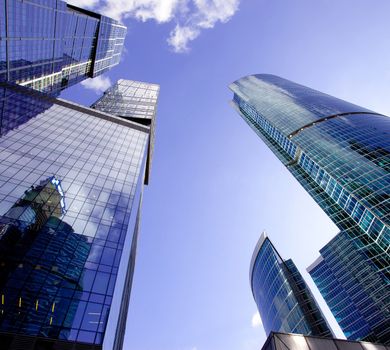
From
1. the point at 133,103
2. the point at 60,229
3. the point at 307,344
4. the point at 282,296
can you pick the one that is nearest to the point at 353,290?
the point at 282,296

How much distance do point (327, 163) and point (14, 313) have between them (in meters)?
67.1

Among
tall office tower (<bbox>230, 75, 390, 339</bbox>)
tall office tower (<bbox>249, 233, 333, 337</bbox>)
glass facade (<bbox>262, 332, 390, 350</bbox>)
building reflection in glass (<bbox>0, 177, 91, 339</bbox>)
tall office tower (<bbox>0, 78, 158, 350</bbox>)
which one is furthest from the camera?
tall office tower (<bbox>249, 233, 333, 337</bbox>)

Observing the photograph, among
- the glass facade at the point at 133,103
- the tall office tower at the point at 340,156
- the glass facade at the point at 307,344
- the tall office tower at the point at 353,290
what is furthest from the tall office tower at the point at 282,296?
the glass facade at the point at 307,344

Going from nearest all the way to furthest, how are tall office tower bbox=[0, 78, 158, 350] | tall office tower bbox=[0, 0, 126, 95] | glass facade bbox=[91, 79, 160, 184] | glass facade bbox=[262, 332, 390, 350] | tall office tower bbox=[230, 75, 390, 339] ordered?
glass facade bbox=[262, 332, 390, 350], tall office tower bbox=[0, 78, 158, 350], tall office tower bbox=[230, 75, 390, 339], tall office tower bbox=[0, 0, 126, 95], glass facade bbox=[91, 79, 160, 184]

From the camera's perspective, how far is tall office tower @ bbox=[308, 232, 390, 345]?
72.0 meters

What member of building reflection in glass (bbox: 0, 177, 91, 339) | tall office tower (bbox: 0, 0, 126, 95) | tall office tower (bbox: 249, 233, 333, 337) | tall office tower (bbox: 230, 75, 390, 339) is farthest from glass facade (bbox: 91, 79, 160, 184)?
building reflection in glass (bbox: 0, 177, 91, 339)

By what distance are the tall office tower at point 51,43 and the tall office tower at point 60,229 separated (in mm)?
10326

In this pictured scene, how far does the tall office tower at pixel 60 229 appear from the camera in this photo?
24.5 meters

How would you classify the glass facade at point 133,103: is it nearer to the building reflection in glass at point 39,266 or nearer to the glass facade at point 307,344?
the building reflection in glass at point 39,266

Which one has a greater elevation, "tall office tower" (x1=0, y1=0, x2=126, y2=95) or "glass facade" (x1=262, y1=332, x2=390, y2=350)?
"tall office tower" (x1=0, y1=0, x2=126, y2=95)

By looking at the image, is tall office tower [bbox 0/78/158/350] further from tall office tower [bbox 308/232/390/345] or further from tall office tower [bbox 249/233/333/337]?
tall office tower [bbox 308/232/390/345]

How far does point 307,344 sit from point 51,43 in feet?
312

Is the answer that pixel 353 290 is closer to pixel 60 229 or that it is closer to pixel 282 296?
pixel 282 296

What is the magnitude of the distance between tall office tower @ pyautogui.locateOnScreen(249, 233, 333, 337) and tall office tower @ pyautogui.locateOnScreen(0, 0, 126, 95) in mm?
87589
